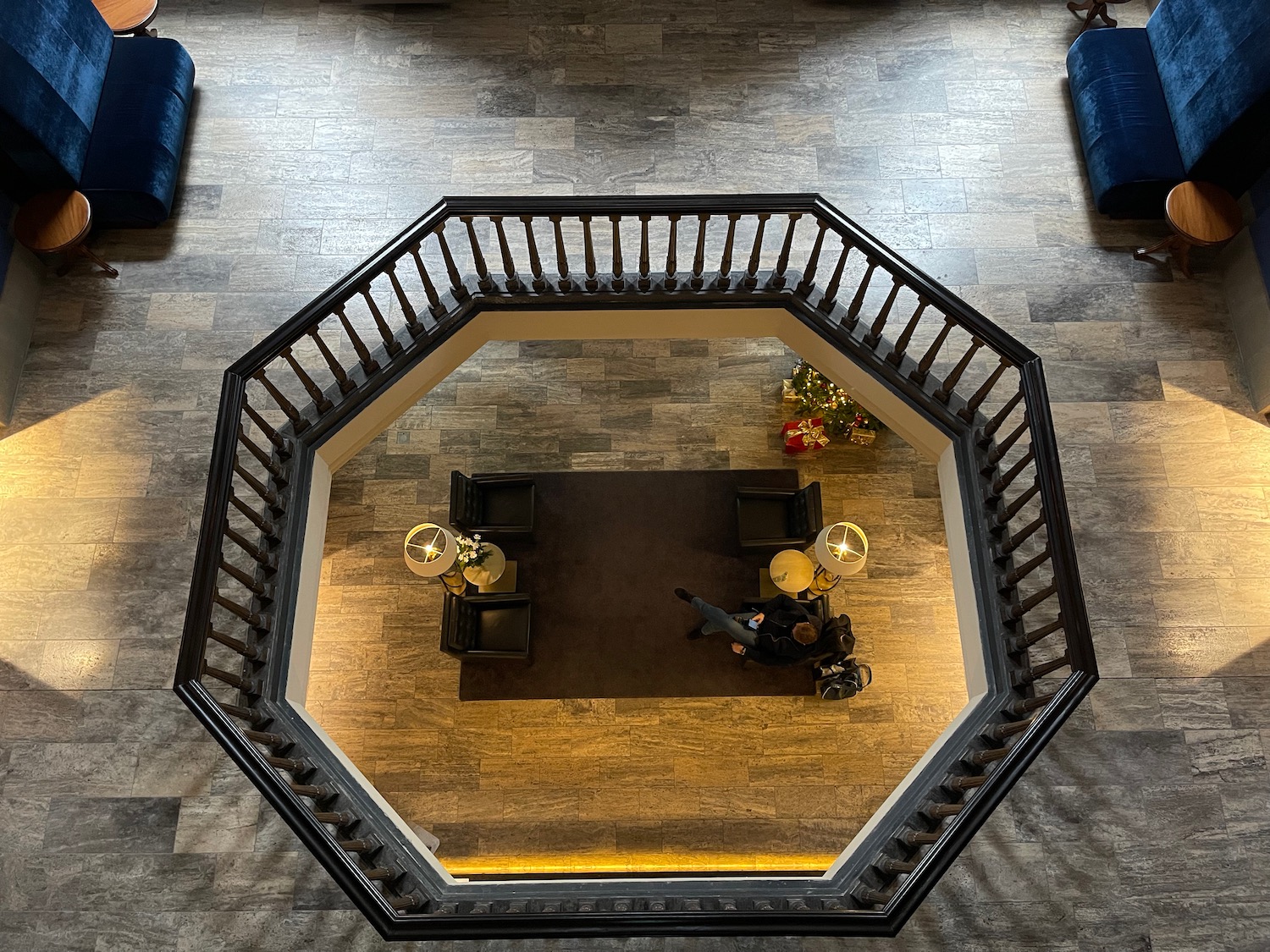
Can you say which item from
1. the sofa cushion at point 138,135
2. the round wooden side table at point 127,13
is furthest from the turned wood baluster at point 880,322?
the round wooden side table at point 127,13

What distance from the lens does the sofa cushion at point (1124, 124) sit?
217 inches

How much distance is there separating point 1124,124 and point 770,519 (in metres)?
3.50

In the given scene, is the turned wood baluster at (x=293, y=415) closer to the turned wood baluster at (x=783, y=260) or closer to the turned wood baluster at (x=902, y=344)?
the turned wood baluster at (x=783, y=260)

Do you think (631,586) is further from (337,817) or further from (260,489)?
(337,817)

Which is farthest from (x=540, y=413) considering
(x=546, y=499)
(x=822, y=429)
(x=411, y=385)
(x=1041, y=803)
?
(x=1041, y=803)

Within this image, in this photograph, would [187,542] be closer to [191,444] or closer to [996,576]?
[191,444]

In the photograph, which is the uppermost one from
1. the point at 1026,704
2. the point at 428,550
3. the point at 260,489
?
the point at 1026,704

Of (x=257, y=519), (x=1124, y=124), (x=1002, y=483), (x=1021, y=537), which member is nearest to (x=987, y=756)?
(x=1021, y=537)

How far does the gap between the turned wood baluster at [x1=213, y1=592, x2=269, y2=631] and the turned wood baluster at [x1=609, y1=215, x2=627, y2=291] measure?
2.69m

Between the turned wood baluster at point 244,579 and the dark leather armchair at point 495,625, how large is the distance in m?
1.89

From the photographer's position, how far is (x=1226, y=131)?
16.8 feet

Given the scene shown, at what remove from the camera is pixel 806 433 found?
6.56m

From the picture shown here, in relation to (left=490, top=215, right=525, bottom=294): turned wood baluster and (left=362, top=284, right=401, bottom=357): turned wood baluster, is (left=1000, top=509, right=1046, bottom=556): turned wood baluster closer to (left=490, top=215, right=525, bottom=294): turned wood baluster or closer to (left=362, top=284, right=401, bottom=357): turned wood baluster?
(left=490, top=215, right=525, bottom=294): turned wood baluster

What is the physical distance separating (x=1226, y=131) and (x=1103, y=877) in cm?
428
